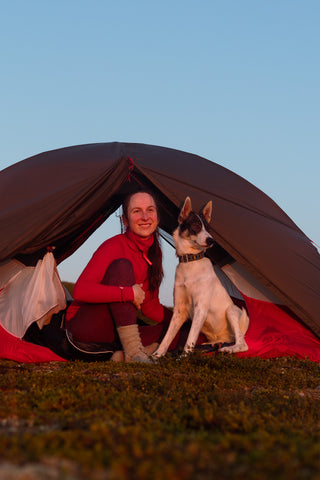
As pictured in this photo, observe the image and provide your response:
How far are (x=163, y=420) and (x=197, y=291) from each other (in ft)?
9.28

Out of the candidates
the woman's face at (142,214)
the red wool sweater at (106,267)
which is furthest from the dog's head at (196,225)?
the red wool sweater at (106,267)

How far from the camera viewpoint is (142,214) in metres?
6.36

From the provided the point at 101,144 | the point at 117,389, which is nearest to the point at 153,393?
the point at 117,389

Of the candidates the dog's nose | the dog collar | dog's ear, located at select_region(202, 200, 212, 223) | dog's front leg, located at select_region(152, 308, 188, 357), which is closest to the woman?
dog's front leg, located at select_region(152, 308, 188, 357)

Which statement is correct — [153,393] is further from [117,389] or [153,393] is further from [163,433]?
[163,433]

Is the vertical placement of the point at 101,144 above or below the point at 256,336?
above

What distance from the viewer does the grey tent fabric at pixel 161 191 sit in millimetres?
5922

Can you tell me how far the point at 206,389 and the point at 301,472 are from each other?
256 cm

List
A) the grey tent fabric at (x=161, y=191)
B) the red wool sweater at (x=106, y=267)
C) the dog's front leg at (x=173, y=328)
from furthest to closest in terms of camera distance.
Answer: the dog's front leg at (x=173, y=328) → the grey tent fabric at (x=161, y=191) → the red wool sweater at (x=106, y=267)

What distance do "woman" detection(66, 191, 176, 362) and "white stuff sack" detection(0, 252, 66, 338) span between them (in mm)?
332

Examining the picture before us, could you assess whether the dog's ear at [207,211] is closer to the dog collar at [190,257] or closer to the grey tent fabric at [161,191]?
the grey tent fabric at [161,191]

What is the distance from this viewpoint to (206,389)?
15.0 ft

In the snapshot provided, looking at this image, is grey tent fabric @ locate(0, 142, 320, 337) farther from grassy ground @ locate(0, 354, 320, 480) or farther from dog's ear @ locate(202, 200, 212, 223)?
grassy ground @ locate(0, 354, 320, 480)

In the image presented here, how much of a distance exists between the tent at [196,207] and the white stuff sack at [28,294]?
17cm
